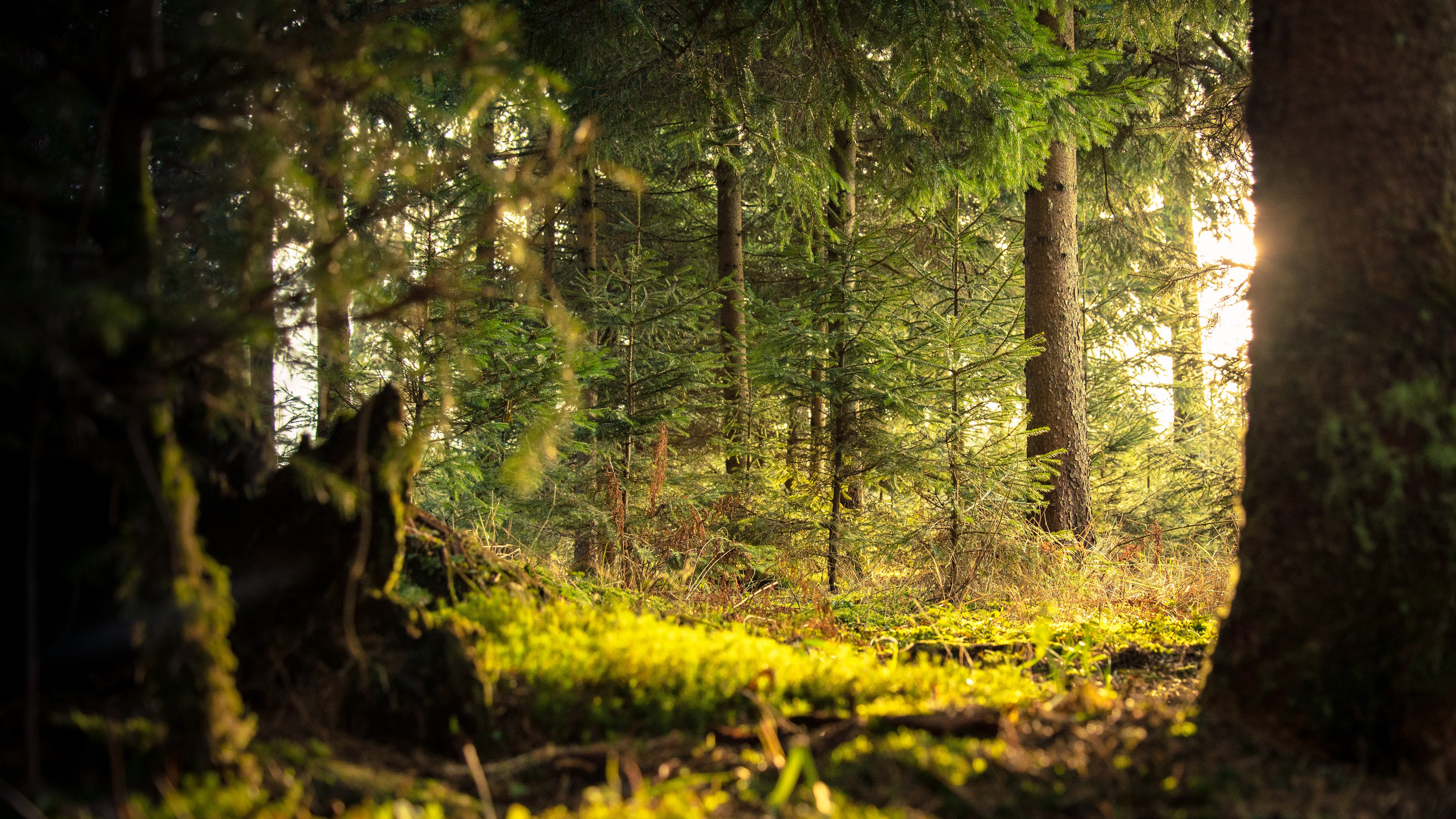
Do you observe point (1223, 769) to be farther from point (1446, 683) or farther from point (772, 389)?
point (772, 389)

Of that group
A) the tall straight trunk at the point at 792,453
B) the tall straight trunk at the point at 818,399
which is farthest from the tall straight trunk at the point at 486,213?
the tall straight trunk at the point at 792,453

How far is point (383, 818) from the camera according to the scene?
1598 millimetres

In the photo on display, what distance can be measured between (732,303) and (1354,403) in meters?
7.59

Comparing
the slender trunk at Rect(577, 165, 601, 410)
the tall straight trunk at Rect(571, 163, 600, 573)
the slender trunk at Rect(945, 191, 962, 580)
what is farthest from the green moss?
the slender trunk at Rect(577, 165, 601, 410)

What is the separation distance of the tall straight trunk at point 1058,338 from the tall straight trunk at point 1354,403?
19.9 ft

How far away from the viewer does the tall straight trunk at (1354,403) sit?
1999mm

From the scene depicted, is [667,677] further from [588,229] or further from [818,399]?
[588,229]

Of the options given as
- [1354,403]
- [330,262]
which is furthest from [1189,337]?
[330,262]

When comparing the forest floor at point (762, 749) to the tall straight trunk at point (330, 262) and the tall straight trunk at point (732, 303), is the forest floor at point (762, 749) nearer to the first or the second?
the tall straight trunk at point (330, 262)

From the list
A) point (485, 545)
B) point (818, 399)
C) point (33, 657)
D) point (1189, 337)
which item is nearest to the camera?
point (33, 657)

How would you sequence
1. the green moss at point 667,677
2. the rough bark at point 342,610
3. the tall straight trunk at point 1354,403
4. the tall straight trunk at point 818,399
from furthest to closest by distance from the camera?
1. the tall straight trunk at point 818,399
2. the green moss at point 667,677
3. the rough bark at point 342,610
4. the tall straight trunk at point 1354,403

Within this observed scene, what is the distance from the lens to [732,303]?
9.34 m

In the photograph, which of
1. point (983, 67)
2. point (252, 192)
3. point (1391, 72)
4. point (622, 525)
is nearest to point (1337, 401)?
point (1391, 72)

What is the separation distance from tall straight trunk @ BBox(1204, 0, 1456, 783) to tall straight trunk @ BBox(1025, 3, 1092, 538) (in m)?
6.07
